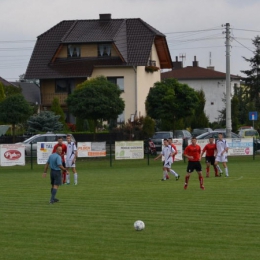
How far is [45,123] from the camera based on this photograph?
60.0m

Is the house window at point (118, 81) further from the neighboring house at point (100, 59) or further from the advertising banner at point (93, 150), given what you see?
the advertising banner at point (93, 150)

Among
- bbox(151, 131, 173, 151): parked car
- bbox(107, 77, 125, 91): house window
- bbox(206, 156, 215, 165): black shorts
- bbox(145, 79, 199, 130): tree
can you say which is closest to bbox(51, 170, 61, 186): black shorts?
Answer: bbox(206, 156, 215, 165): black shorts

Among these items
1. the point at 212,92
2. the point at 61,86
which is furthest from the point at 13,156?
the point at 212,92

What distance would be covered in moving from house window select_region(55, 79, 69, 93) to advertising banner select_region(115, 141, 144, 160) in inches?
1063

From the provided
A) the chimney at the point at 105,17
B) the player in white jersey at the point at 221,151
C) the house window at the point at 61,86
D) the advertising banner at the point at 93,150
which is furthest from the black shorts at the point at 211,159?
the chimney at the point at 105,17

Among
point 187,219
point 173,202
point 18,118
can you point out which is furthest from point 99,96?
point 187,219

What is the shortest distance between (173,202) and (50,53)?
169ft

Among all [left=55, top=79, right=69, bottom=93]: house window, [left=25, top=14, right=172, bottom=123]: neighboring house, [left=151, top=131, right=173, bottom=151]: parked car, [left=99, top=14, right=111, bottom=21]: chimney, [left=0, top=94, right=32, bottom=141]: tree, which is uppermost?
[left=99, top=14, right=111, bottom=21]: chimney

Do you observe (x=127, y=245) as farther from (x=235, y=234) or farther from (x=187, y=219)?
(x=187, y=219)

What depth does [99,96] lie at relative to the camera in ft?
184

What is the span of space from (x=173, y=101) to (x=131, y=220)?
4283 centimetres

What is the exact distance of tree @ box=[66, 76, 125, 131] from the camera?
2200 inches

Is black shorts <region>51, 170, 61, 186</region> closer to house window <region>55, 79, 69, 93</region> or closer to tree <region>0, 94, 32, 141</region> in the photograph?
tree <region>0, 94, 32, 141</region>

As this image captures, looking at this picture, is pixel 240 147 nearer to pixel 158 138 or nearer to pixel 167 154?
pixel 158 138
